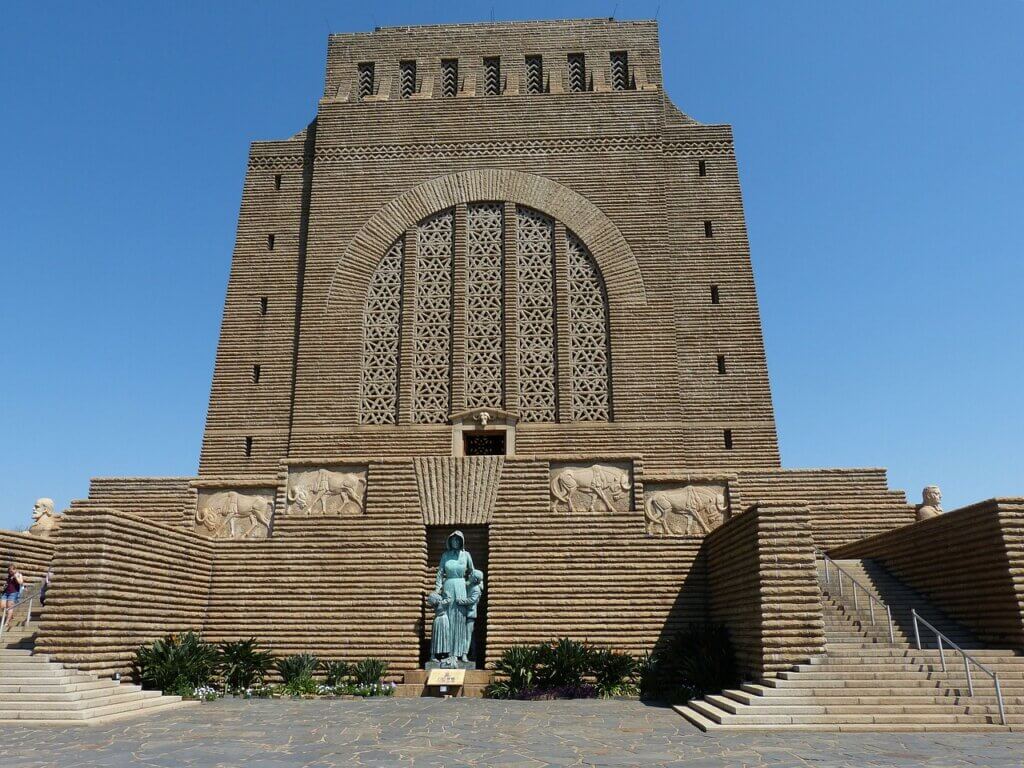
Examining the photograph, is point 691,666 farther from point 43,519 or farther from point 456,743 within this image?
point 43,519

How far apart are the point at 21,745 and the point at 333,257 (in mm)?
12187

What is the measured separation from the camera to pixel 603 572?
39.5ft

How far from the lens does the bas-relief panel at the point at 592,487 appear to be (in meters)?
12.5

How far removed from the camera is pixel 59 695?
339 inches

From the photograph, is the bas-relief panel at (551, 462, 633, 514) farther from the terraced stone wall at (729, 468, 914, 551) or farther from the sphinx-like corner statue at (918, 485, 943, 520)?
the sphinx-like corner statue at (918, 485, 943, 520)

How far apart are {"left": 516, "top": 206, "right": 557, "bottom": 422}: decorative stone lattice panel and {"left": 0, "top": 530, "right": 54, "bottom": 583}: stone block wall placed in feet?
30.0

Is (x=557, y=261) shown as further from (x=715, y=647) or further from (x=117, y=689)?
(x=117, y=689)

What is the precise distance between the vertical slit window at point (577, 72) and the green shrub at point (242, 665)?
1464cm

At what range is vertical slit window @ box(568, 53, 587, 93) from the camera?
19344 mm

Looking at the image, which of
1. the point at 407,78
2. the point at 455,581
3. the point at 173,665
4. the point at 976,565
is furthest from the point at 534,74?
the point at 173,665

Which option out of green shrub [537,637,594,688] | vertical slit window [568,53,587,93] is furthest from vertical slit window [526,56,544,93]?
green shrub [537,637,594,688]

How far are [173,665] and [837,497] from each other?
11878 mm

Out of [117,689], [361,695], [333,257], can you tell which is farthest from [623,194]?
[117,689]

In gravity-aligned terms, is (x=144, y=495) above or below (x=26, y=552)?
above
